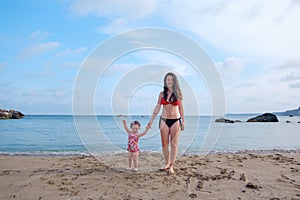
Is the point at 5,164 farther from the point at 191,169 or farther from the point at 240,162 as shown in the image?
the point at 240,162

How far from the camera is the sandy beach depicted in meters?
4.73

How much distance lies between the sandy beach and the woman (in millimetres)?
749

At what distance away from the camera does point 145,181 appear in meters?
5.52

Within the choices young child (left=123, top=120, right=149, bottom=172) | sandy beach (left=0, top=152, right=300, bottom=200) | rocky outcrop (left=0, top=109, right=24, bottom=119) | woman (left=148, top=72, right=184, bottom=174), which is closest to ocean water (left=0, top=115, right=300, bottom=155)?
young child (left=123, top=120, right=149, bottom=172)

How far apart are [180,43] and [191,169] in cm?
316

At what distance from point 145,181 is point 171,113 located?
5.44 ft

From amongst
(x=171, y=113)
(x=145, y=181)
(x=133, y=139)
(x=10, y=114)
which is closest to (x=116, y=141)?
(x=133, y=139)

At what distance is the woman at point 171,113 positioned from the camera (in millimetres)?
6262

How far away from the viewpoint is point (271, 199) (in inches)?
180

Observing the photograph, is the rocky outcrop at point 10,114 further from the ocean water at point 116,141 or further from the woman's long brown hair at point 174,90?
the woman's long brown hair at point 174,90

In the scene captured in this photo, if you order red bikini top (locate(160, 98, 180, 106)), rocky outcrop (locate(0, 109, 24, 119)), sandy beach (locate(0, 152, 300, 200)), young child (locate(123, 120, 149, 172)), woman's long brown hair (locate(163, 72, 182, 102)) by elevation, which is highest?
rocky outcrop (locate(0, 109, 24, 119))

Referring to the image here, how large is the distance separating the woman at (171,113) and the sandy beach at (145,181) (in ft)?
2.46

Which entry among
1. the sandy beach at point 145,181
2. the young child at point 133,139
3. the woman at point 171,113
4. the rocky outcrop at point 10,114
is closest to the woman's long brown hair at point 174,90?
the woman at point 171,113

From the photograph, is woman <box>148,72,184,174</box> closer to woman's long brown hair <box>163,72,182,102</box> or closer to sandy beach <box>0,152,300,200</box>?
woman's long brown hair <box>163,72,182,102</box>
